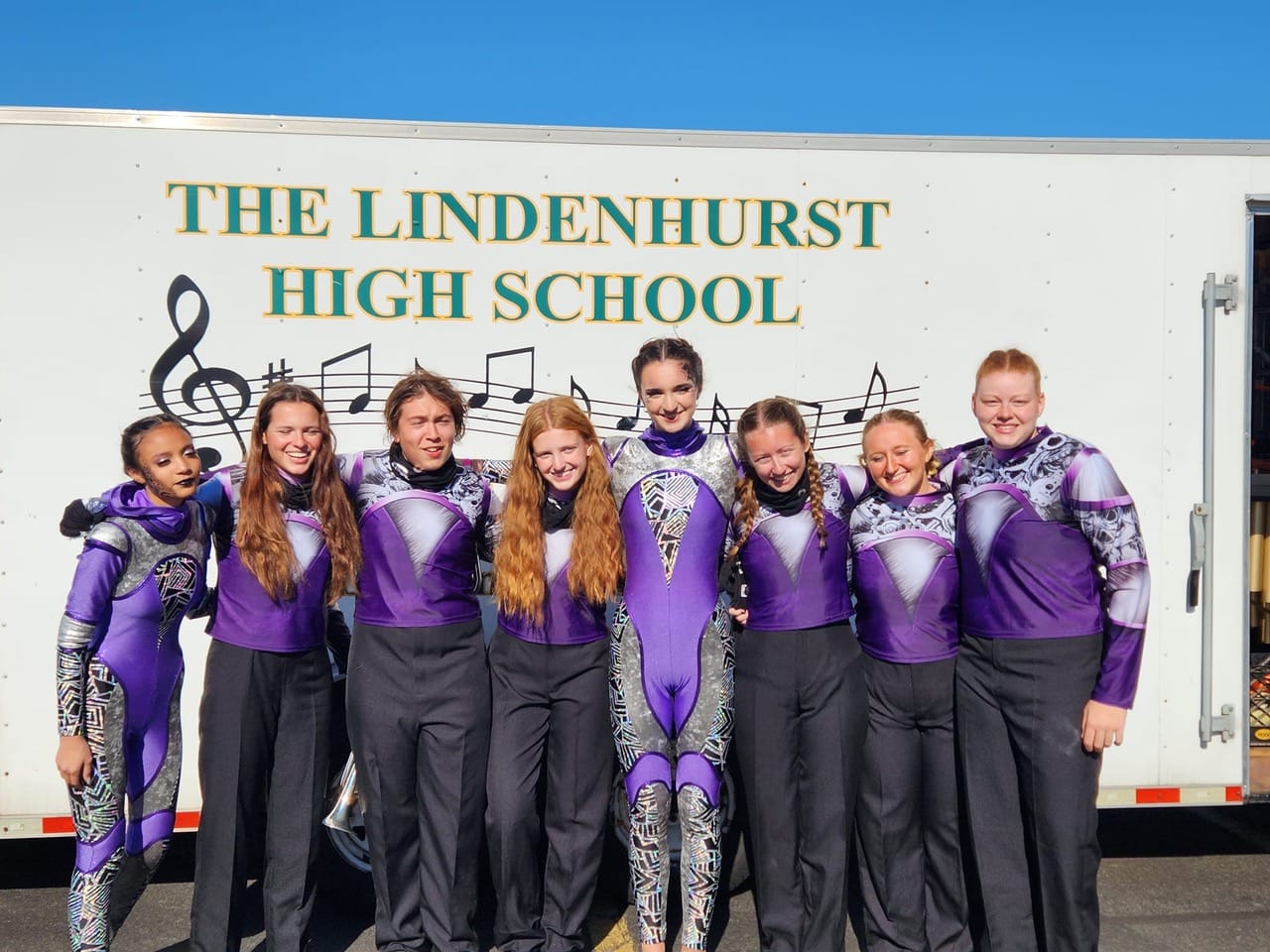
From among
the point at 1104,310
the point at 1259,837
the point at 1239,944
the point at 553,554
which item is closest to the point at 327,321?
the point at 553,554

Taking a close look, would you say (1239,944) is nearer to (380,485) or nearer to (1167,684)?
(1167,684)

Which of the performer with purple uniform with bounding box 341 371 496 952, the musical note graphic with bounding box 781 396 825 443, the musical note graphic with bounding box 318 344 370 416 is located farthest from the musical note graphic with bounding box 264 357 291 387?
the musical note graphic with bounding box 781 396 825 443

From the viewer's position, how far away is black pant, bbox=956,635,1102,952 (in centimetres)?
330

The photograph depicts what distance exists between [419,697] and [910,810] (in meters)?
1.61

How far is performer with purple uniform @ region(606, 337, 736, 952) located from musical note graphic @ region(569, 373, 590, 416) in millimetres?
472

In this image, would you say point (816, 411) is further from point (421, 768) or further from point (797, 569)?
point (421, 768)

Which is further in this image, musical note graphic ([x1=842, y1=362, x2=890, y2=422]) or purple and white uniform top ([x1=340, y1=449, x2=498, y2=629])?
musical note graphic ([x1=842, y1=362, x2=890, y2=422])

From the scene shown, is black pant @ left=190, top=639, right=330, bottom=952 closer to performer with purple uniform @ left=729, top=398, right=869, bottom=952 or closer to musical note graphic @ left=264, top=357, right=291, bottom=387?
musical note graphic @ left=264, top=357, right=291, bottom=387

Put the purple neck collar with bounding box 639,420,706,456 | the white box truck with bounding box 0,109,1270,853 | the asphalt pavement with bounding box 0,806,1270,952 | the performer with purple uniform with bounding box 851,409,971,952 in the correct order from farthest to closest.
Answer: the asphalt pavement with bounding box 0,806,1270,952 → the white box truck with bounding box 0,109,1270,853 → the purple neck collar with bounding box 639,420,706,456 → the performer with purple uniform with bounding box 851,409,971,952

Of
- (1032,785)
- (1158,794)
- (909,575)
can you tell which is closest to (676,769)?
(909,575)

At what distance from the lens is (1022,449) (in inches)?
134

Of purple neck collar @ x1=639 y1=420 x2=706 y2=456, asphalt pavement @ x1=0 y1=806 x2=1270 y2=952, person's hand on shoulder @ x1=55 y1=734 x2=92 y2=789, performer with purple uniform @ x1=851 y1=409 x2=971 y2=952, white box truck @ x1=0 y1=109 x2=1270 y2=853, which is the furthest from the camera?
asphalt pavement @ x1=0 y1=806 x2=1270 y2=952

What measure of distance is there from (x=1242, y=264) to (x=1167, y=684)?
1611mm

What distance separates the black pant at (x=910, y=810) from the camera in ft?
11.2
